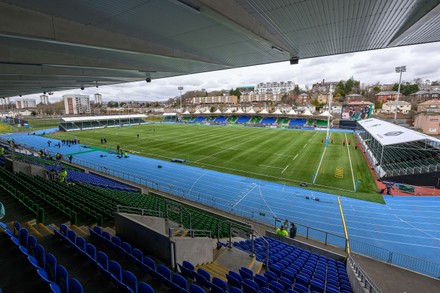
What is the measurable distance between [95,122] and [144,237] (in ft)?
228

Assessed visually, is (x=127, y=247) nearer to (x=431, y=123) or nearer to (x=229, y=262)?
(x=229, y=262)

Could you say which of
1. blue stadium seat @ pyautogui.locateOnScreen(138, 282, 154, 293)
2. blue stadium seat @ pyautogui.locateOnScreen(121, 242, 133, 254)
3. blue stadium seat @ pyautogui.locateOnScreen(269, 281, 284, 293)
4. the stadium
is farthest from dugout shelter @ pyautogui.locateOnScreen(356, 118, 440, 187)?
blue stadium seat @ pyautogui.locateOnScreen(138, 282, 154, 293)

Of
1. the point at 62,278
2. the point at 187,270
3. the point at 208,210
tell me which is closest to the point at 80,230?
the point at 62,278

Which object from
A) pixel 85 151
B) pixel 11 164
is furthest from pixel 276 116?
pixel 11 164

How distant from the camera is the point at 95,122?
215 ft

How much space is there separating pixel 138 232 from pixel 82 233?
2194 millimetres

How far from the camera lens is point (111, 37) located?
7.83 m

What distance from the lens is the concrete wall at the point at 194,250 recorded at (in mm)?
5719

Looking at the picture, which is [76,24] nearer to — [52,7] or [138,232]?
[52,7]

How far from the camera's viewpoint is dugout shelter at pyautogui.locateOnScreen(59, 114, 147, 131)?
57844 millimetres

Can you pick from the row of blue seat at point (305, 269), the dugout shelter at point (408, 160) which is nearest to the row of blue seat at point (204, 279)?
the row of blue seat at point (305, 269)

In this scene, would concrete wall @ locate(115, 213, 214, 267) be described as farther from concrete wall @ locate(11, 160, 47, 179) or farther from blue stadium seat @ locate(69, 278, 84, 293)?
concrete wall @ locate(11, 160, 47, 179)

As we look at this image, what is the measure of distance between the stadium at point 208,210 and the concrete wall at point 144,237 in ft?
0.14

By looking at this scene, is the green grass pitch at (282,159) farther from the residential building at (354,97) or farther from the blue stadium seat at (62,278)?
the residential building at (354,97)
